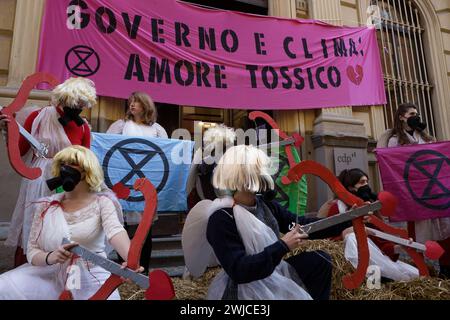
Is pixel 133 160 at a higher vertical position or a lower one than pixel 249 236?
higher

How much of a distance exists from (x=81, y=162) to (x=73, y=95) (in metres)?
0.78

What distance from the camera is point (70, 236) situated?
1.59 metres

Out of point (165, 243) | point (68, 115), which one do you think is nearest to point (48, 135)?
point (68, 115)

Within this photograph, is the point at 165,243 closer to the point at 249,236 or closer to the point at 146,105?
the point at 146,105

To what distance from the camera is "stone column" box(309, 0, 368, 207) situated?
520 cm

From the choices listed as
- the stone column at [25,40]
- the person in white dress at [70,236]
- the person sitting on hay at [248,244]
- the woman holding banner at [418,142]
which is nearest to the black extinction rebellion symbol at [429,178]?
the woman holding banner at [418,142]

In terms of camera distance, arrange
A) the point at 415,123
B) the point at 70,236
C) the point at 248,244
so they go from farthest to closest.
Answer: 1. the point at 415,123
2. the point at 70,236
3. the point at 248,244

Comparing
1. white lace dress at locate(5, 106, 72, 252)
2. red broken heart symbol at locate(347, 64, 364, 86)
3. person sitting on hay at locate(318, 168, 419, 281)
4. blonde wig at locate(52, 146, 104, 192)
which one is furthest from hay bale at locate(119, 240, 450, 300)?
red broken heart symbol at locate(347, 64, 364, 86)

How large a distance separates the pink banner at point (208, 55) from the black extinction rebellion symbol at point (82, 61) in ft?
0.04

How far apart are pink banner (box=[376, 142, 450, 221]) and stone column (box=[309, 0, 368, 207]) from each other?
1887 millimetres

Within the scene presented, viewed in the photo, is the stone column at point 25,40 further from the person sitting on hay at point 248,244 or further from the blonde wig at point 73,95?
the person sitting on hay at point 248,244

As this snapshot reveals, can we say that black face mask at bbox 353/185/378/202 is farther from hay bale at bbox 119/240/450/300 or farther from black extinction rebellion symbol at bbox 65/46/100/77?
black extinction rebellion symbol at bbox 65/46/100/77

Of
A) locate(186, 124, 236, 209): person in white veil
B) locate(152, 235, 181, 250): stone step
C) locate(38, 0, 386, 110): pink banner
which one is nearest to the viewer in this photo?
locate(186, 124, 236, 209): person in white veil

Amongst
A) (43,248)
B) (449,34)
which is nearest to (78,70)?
(43,248)
